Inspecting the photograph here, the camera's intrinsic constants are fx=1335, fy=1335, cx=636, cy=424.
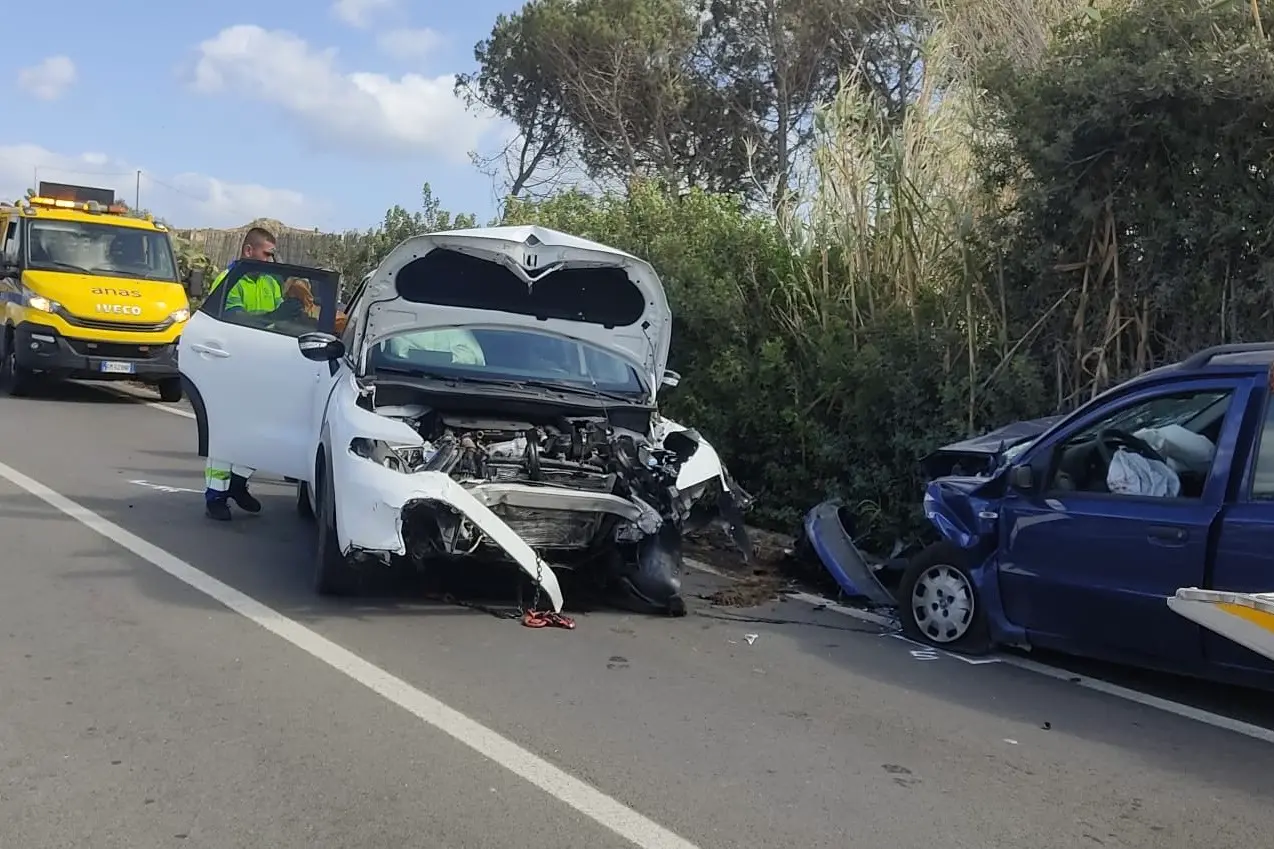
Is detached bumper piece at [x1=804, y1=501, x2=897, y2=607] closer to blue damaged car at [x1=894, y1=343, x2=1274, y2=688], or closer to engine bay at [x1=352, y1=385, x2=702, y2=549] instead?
blue damaged car at [x1=894, y1=343, x2=1274, y2=688]

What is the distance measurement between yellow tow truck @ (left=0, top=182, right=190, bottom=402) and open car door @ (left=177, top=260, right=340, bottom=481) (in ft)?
24.8

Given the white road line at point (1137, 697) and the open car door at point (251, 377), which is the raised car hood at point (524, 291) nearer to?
the open car door at point (251, 377)

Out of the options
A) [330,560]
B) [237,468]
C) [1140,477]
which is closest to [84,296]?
[237,468]

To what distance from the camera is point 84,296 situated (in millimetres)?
16344

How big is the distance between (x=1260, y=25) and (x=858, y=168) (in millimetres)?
3404

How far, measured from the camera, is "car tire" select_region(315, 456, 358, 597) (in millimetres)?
7047

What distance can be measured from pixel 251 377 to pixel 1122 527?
5591 mm

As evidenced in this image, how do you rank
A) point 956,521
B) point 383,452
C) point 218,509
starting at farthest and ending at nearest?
point 218,509 → point 956,521 → point 383,452

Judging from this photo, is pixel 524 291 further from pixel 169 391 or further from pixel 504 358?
pixel 169 391

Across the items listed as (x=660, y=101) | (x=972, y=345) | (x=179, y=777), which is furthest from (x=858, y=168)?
(x=660, y=101)

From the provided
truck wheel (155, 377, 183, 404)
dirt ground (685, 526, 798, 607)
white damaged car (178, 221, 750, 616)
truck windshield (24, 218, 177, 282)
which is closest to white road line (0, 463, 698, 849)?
white damaged car (178, 221, 750, 616)

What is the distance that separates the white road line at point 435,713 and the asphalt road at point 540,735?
18mm

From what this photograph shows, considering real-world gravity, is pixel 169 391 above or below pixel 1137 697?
above

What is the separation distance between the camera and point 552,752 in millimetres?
5012
